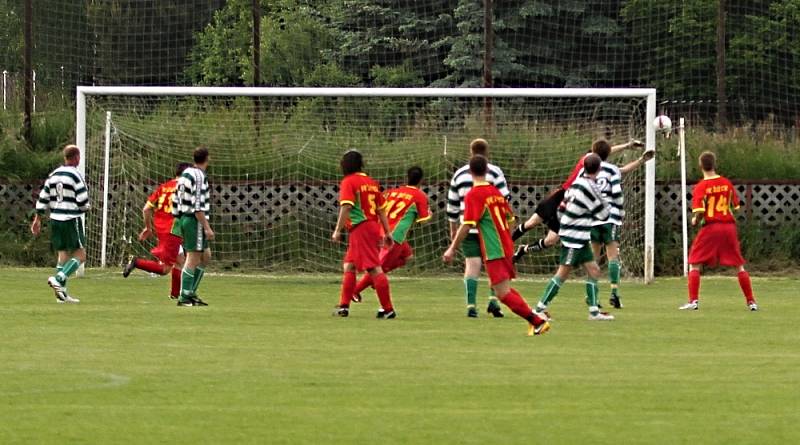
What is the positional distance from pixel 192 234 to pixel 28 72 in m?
12.5

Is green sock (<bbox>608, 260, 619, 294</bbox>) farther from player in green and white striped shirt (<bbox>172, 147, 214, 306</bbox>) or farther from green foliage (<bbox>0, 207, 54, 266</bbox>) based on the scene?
green foliage (<bbox>0, 207, 54, 266</bbox>)

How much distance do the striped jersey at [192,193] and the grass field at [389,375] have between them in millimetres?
1207

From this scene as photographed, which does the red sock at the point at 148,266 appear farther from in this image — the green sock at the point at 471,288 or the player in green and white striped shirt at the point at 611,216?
the player in green and white striped shirt at the point at 611,216

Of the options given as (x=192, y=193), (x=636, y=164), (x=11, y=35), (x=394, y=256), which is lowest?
(x=394, y=256)

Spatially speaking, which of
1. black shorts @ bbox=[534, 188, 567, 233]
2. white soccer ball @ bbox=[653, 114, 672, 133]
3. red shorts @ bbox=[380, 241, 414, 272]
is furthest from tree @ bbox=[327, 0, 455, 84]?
black shorts @ bbox=[534, 188, 567, 233]

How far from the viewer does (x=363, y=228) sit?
17.5m

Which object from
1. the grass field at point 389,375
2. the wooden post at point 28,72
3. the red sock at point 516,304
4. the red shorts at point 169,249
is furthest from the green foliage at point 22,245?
the red sock at point 516,304

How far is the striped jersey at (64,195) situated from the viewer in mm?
19938

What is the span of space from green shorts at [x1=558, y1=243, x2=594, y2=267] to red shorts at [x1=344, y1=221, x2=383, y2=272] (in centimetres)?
212

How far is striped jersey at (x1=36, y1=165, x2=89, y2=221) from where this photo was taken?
19938 mm

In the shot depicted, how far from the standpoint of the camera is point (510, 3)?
4159 cm

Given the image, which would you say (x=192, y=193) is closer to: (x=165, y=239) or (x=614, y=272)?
(x=165, y=239)

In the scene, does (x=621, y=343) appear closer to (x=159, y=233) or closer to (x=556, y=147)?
(x=159, y=233)

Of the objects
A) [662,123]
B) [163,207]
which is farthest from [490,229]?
[662,123]
